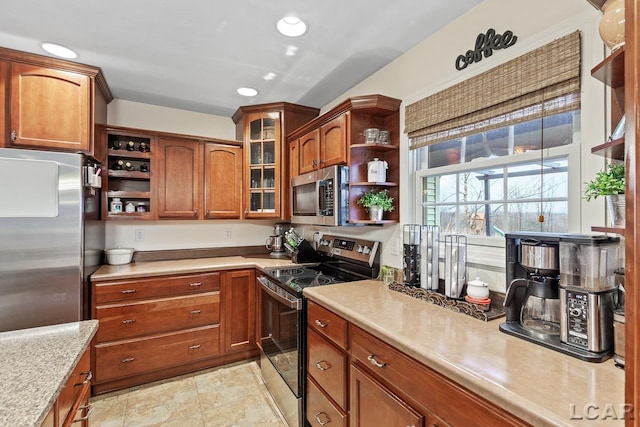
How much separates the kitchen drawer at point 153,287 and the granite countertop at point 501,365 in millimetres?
1577

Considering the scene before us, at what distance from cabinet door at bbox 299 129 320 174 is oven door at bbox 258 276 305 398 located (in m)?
1.00

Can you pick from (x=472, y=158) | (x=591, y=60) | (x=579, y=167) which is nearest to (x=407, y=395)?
(x=579, y=167)

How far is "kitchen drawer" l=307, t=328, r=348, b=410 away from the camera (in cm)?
153

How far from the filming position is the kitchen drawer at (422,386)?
88 cm

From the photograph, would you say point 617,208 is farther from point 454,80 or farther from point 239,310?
point 239,310

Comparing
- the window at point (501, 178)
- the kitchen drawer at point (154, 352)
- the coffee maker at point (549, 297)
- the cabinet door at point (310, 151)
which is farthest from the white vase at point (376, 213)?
the kitchen drawer at point (154, 352)

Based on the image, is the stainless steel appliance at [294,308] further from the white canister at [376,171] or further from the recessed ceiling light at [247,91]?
the recessed ceiling light at [247,91]

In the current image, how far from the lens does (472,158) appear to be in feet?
5.77

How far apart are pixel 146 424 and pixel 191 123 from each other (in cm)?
267

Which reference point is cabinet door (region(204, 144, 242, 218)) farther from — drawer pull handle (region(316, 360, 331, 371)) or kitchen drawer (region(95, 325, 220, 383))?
drawer pull handle (region(316, 360, 331, 371))

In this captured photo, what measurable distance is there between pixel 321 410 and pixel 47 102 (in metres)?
2.74

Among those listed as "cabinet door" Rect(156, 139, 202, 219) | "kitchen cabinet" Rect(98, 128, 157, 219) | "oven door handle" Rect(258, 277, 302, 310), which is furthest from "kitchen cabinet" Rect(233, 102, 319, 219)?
"kitchen cabinet" Rect(98, 128, 157, 219)

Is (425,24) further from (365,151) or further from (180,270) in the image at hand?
(180,270)

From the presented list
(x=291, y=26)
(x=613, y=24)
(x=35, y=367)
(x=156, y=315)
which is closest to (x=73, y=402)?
(x=35, y=367)
